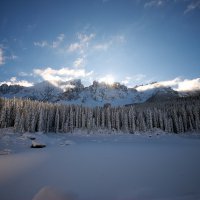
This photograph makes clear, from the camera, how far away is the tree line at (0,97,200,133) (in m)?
74.1

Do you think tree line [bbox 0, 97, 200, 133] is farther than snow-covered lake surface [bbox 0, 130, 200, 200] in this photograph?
Yes

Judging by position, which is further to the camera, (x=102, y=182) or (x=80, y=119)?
(x=80, y=119)

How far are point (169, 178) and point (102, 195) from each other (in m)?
5.56

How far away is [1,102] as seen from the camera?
78.2m

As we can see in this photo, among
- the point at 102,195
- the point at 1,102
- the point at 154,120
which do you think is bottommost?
the point at 102,195

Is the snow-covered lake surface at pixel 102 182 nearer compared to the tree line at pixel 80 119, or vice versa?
the snow-covered lake surface at pixel 102 182

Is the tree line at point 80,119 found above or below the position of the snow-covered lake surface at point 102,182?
above

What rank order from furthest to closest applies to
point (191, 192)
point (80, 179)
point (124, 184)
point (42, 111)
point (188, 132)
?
point (188, 132)
point (42, 111)
point (80, 179)
point (124, 184)
point (191, 192)

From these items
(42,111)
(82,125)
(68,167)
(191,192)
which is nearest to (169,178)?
(191,192)

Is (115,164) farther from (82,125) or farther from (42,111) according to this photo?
(82,125)

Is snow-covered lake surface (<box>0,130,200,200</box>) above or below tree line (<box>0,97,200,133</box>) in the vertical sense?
below

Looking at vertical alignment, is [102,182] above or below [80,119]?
below

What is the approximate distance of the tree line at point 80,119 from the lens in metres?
74.1

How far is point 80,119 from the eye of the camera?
91625mm
